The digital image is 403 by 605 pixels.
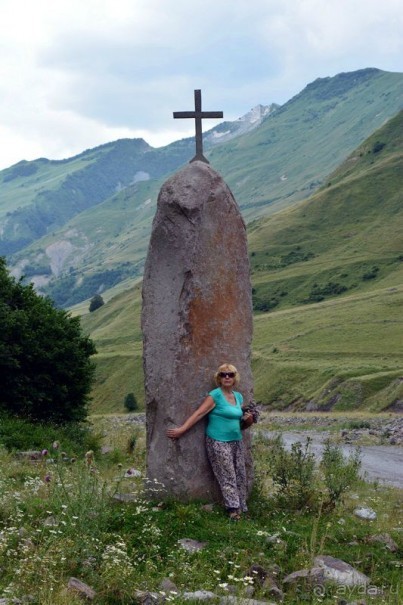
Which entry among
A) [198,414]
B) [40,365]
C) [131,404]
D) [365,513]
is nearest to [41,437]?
[40,365]

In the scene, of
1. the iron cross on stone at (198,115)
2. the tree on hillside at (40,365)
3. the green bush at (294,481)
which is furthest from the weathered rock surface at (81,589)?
the tree on hillside at (40,365)

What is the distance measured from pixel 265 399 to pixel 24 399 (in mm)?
48686

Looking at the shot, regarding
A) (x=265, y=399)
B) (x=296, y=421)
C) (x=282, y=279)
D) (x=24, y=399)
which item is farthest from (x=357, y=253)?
(x=24, y=399)

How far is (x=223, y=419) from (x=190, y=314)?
66.9 inches

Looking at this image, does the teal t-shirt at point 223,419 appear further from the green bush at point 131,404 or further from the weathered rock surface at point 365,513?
the green bush at point 131,404

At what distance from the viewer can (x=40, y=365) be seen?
22.7 m

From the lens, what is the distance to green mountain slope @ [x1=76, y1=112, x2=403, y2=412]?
66.1m

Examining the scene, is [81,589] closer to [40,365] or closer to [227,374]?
[227,374]

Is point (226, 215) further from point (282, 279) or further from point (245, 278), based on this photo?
point (282, 279)

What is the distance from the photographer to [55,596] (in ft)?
22.9

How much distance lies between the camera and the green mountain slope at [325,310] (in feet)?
217

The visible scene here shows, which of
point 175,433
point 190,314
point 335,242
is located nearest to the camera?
point 175,433

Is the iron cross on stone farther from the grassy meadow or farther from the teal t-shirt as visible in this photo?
the grassy meadow

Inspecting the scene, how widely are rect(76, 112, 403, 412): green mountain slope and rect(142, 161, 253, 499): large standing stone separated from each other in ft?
138
